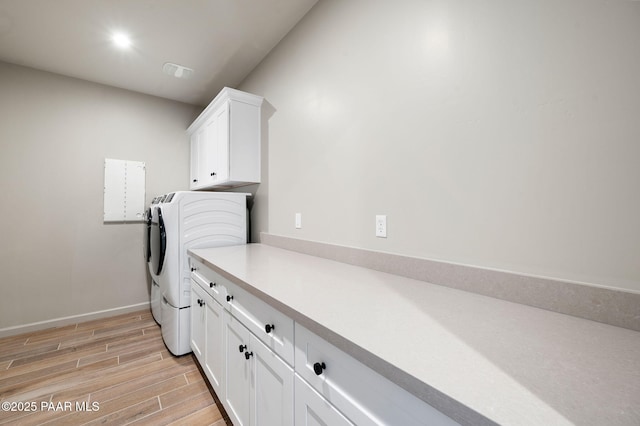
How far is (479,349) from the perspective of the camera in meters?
0.59

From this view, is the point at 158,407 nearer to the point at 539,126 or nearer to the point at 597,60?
the point at 539,126

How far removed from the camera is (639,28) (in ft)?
2.32

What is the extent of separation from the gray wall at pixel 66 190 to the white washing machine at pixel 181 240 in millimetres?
1058

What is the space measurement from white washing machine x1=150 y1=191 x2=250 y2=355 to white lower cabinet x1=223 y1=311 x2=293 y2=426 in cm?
87

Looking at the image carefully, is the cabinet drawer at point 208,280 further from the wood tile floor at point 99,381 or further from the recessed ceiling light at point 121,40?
the recessed ceiling light at point 121,40

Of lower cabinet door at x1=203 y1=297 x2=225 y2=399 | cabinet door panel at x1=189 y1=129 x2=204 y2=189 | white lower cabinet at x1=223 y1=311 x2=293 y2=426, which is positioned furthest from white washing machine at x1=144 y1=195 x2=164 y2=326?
white lower cabinet at x1=223 y1=311 x2=293 y2=426

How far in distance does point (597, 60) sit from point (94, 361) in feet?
10.8

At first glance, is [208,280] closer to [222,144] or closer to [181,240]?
[181,240]

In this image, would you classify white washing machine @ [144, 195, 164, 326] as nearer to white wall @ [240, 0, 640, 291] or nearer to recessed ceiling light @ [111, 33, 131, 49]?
recessed ceiling light @ [111, 33, 131, 49]

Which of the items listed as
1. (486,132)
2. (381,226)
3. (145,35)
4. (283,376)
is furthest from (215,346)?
(145,35)

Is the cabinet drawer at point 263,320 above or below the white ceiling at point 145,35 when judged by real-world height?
Answer: below

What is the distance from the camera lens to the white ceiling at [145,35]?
1.81 meters


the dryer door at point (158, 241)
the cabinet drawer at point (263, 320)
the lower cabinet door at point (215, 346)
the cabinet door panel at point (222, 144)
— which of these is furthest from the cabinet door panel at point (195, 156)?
the cabinet drawer at point (263, 320)

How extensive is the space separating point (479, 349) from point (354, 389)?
308 millimetres
